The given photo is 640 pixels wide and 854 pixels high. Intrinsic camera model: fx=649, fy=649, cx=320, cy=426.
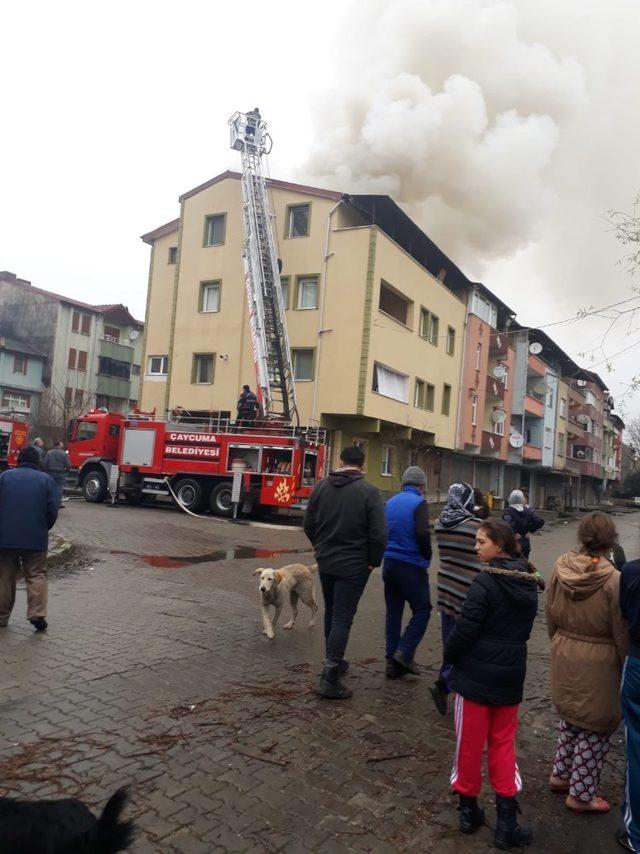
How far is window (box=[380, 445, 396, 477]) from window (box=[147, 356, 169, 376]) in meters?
10.2

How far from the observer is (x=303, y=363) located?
24.8 metres

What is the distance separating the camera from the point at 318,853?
9.28 ft

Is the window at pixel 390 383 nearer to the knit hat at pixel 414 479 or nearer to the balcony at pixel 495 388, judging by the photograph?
the balcony at pixel 495 388

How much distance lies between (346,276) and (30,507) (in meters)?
19.3

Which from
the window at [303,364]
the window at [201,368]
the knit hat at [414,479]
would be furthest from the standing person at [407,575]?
the window at [201,368]

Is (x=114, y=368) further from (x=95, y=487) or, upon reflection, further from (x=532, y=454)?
(x=532, y=454)

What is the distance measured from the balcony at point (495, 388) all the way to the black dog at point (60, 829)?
36209 mm

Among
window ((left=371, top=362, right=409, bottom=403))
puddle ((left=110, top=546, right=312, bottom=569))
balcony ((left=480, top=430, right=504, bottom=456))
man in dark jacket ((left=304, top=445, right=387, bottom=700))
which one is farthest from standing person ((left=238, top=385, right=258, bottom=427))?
balcony ((left=480, top=430, right=504, bottom=456))

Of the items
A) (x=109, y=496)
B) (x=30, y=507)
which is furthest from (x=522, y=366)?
(x=30, y=507)

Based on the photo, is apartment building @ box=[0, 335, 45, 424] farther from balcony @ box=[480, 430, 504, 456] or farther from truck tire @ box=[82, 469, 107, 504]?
balcony @ box=[480, 430, 504, 456]

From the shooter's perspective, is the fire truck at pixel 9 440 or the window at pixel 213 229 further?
the window at pixel 213 229

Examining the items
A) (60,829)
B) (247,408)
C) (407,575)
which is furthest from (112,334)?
(60,829)

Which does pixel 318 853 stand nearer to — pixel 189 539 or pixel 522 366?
pixel 189 539

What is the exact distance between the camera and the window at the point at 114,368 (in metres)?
48.7
